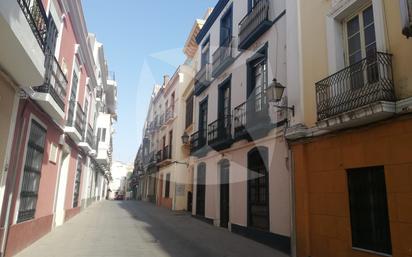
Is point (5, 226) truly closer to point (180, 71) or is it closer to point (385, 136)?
point (385, 136)

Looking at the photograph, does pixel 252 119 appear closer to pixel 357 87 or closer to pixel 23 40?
pixel 357 87

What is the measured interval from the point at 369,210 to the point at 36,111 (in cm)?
706

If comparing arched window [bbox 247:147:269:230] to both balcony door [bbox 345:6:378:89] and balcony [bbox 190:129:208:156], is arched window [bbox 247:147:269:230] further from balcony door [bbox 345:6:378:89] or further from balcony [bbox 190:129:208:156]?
balcony [bbox 190:129:208:156]

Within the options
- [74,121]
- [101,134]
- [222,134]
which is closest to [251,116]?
[222,134]

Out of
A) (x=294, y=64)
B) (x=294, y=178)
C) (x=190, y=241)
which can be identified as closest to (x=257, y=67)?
(x=294, y=64)

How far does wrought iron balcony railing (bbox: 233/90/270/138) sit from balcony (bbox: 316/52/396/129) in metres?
2.54

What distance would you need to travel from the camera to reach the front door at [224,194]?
12.6 metres

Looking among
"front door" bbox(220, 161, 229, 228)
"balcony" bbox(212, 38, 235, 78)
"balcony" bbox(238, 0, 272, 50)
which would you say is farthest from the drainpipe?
"balcony" bbox(212, 38, 235, 78)

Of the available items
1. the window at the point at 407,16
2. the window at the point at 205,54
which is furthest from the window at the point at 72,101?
the window at the point at 407,16

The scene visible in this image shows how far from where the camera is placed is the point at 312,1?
8.09 metres

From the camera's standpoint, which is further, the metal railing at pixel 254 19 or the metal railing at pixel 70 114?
the metal railing at pixel 70 114

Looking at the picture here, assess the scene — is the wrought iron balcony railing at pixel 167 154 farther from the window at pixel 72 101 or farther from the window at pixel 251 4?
the window at pixel 251 4

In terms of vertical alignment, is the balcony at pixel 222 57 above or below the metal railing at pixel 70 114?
above

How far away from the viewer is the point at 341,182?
661cm
